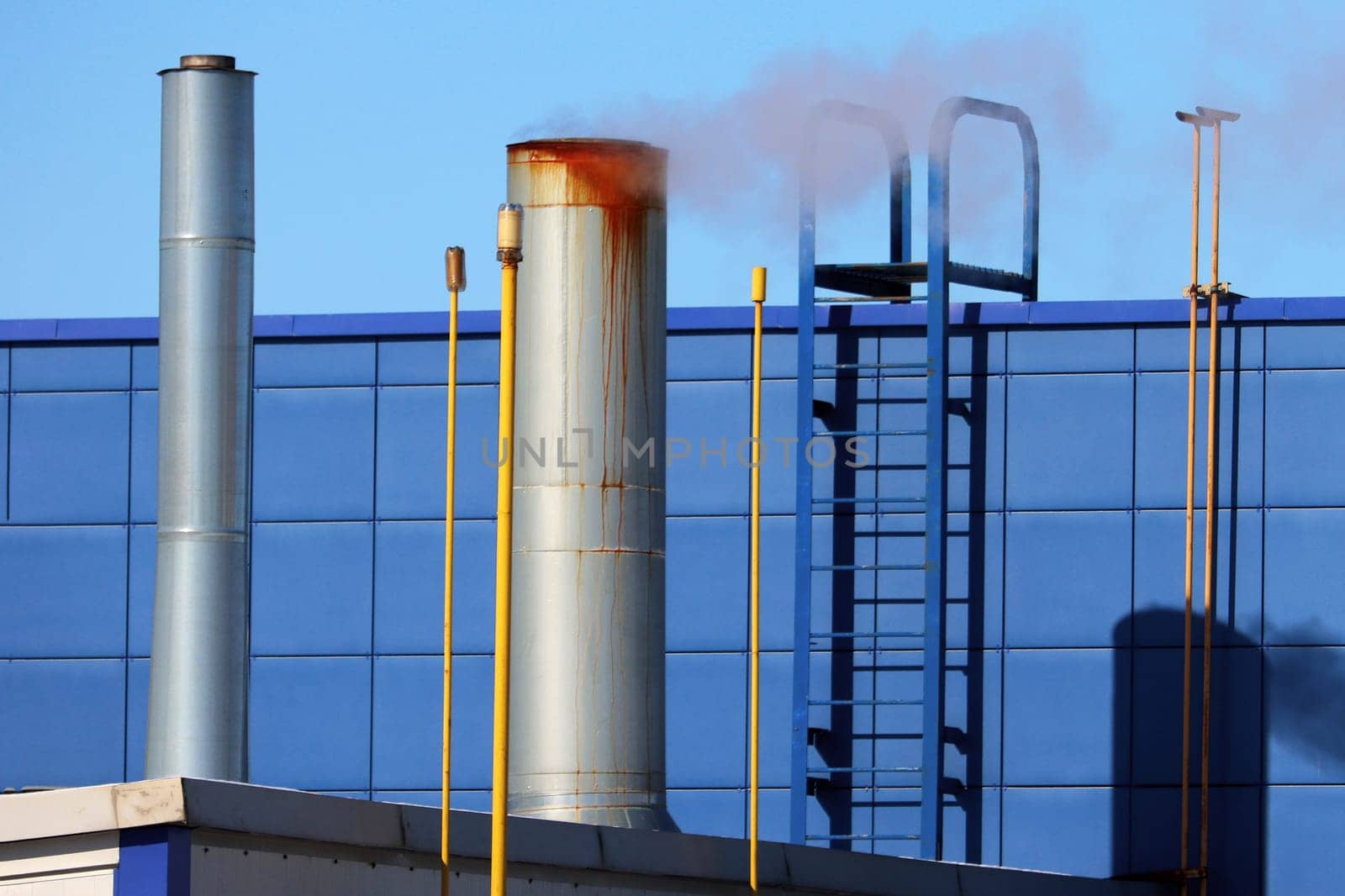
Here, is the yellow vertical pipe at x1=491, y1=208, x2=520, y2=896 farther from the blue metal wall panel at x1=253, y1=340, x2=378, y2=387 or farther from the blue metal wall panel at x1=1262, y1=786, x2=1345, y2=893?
the blue metal wall panel at x1=1262, y1=786, x2=1345, y2=893

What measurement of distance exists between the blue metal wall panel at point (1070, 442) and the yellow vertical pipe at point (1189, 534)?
575 mm

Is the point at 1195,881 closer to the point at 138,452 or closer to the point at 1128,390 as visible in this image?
the point at 1128,390

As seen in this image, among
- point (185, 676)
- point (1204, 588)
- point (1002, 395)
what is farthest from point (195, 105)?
point (1204, 588)

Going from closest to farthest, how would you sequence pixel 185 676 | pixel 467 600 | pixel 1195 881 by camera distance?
pixel 185 676 < pixel 1195 881 < pixel 467 600

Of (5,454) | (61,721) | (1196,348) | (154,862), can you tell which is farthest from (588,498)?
(5,454)

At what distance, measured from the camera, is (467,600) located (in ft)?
68.2

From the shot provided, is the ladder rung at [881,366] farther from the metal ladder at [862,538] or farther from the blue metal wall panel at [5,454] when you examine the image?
the blue metal wall panel at [5,454]

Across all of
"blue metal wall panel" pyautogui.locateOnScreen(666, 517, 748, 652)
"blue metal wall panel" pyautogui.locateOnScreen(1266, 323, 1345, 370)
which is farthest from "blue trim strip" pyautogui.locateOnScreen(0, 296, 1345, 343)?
"blue metal wall panel" pyautogui.locateOnScreen(666, 517, 748, 652)

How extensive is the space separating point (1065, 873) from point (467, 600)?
5.68 m

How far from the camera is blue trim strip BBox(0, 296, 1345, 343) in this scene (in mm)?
19719

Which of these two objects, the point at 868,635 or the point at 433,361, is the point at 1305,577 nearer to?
the point at 868,635

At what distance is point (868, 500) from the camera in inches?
764

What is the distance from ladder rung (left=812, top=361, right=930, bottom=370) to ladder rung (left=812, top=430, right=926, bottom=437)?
532 millimetres

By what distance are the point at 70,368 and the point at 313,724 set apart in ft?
12.9
